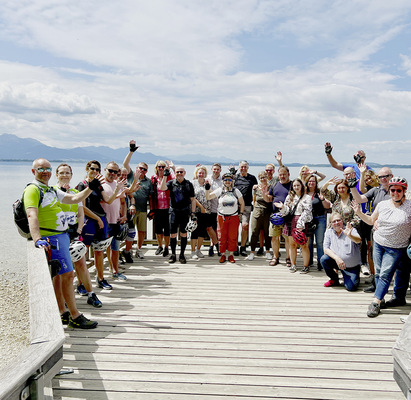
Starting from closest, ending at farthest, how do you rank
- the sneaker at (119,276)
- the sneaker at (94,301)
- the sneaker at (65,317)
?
1. the sneaker at (65,317)
2. the sneaker at (94,301)
3. the sneaker at (119,276)

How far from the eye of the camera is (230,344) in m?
3.84

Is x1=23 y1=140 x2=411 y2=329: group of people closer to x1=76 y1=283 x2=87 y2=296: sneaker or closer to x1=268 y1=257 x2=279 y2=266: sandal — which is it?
x1=76 y1=283 x2=87 y2=296: sneaker

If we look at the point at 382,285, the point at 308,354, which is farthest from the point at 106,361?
the point at 382,285

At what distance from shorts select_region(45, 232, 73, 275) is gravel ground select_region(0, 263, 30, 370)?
6.49ft

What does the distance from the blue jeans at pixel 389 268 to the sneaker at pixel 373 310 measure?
0.44 feet

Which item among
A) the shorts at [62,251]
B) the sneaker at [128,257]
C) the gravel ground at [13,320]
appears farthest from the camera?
the sneaker at [128,257]

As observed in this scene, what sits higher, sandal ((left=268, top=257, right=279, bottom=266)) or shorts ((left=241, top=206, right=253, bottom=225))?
shorts ((left=241, top=206, right=253, bottom=225))

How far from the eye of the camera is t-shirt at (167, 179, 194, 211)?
23.0ft

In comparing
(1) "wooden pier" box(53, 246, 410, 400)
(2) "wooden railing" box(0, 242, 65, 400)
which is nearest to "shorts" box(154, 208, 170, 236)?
(1) "wooden pier" box(53, 246, 410, 400)

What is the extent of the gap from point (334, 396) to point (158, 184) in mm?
5179

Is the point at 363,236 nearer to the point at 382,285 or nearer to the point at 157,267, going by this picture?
the point at 382,285

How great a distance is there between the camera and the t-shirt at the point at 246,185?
7.55 m

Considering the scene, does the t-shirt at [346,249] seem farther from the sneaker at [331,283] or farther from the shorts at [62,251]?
the shorts at [62,251]

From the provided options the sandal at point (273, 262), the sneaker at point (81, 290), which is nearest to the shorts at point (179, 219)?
the sandal at point (273, 262)
